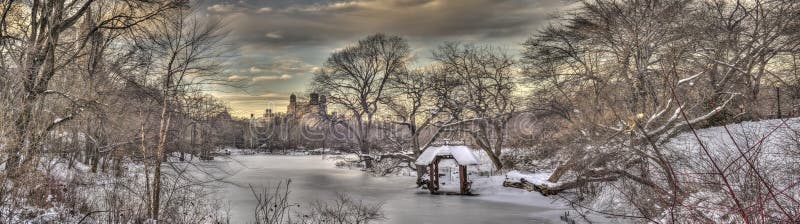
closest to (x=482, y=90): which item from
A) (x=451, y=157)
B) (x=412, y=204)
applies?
(x=451, y=157)

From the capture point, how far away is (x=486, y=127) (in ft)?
80.7

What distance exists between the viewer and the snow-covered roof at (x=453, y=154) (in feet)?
64.1

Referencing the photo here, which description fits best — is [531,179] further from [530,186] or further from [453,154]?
[453,154]

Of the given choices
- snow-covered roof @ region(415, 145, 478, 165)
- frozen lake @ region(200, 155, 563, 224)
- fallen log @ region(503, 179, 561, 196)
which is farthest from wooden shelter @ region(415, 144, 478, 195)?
fallen log @ region(503, 179, 561, 196)

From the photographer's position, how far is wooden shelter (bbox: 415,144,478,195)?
764 inches

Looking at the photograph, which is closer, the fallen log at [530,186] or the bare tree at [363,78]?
the fallen log at [530,186]

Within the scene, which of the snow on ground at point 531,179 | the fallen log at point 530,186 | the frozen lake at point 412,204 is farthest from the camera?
the snow on ground at point 531,179

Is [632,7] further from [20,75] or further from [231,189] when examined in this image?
[231,189]

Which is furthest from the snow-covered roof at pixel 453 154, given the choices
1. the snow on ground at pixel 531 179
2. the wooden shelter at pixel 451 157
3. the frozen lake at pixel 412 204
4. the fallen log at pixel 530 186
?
the snow on ground at pixel 531 179

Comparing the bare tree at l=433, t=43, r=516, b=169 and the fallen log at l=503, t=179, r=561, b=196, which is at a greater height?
the bare tree at l=433, t=43, r=516, b=169

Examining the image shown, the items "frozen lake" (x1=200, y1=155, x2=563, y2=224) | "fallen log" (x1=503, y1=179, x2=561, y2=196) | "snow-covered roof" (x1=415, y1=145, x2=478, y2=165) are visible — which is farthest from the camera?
"snow-covered roof" (x1=415, y1=145, x2=478, y2=165)

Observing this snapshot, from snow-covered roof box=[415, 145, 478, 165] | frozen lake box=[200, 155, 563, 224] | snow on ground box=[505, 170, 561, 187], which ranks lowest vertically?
frozen lake box=[200, 155, 563, 224]

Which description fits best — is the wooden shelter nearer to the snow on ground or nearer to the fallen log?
the fallen log

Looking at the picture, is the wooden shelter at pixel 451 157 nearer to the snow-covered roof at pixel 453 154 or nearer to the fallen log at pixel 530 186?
the snow-covered roof at pixel 453 154
